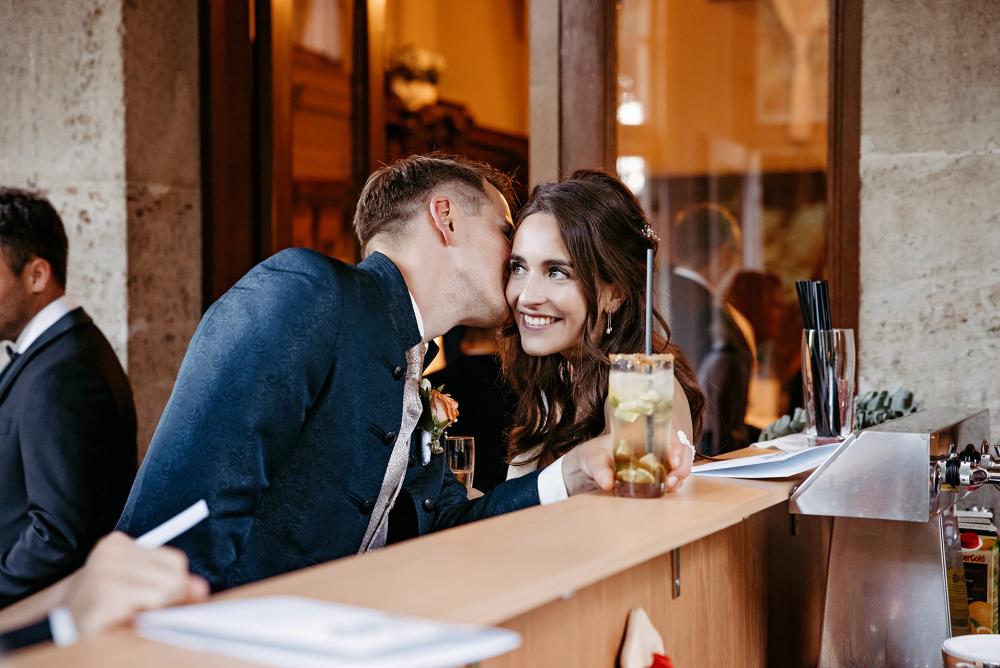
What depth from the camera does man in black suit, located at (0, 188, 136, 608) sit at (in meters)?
2.80

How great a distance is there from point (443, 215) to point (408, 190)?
0.09 metres

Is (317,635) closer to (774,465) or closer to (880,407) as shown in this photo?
(774,465)

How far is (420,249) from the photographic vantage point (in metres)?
2.44

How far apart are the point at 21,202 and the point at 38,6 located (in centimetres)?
130

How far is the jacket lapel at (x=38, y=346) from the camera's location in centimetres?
300

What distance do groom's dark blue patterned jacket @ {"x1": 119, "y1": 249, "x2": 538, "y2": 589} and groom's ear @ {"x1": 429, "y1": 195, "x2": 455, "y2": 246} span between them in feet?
0.60

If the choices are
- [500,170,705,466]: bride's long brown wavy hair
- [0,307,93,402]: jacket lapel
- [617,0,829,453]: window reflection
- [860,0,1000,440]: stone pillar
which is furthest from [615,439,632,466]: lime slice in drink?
[617,0,829,453]: window reflection

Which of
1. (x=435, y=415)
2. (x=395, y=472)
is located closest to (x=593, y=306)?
(x=435, y=415)

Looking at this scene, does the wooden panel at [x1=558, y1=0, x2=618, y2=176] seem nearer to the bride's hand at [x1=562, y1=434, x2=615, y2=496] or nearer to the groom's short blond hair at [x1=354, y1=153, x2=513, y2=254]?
the groom's short blond hair at [x1=354, y1=153, x2=513, y2=254]

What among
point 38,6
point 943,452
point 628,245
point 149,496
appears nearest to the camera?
point 149,496

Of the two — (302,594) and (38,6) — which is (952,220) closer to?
(302,594)

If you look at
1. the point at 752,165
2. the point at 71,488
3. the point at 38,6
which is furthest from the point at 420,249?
Answer: the point at 752,165

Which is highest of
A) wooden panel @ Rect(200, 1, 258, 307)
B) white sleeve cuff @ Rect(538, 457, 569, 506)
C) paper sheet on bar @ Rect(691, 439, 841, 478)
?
wooden panel @ Rect(200, 1, 258, 307)

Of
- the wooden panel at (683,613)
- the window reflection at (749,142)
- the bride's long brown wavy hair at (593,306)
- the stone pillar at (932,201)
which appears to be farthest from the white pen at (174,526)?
the window reflection at (749,142)
